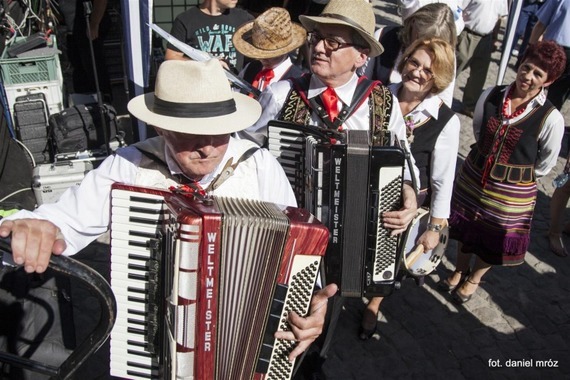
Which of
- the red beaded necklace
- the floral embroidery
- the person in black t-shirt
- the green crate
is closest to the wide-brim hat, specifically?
the floral embroidery

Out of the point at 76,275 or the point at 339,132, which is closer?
the point at 76,275

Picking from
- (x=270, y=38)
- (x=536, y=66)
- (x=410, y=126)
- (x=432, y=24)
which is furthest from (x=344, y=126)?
(x=536, y=66)

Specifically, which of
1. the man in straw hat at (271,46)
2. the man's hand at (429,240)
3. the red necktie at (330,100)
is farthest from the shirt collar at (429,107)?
the man in straw hat at (271,46)

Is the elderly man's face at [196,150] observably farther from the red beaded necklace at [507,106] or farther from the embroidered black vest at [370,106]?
the red beaded necklace at [507,106]

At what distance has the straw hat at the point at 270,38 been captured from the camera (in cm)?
398

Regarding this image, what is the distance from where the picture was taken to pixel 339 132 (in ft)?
9.20

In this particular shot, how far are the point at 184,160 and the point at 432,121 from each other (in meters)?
1.58

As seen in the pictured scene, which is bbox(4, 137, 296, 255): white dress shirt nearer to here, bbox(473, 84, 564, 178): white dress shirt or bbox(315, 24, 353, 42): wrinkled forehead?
bbox(315, 24, 353, 42): wrinkled forehead

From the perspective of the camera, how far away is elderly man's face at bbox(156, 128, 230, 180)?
220 cm

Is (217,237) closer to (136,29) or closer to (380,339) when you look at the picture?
(380,339)

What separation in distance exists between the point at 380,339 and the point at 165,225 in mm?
2276

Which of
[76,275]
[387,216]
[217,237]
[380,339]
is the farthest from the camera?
[380,339]

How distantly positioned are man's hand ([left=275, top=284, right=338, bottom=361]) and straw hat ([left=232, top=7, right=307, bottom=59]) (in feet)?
7.18

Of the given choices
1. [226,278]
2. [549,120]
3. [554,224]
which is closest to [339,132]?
[226,278]
